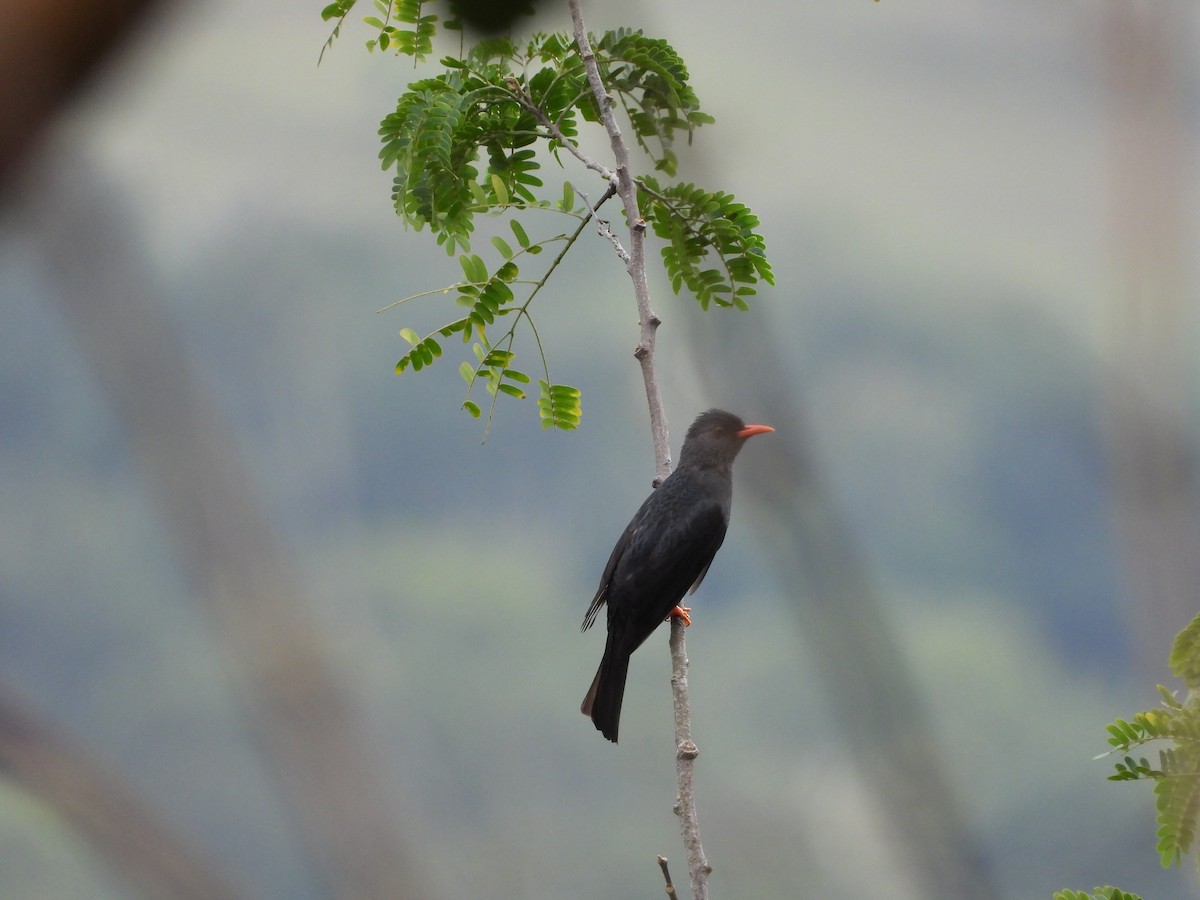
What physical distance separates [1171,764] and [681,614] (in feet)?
5.98

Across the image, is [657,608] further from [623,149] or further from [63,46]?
[63,46]

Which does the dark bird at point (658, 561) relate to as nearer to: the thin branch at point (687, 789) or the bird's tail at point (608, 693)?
the bird's tail at point (608, 693)

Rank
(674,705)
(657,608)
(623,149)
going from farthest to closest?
(657,608)
(623,149)
(674,705)

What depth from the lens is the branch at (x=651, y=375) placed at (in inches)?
93.0

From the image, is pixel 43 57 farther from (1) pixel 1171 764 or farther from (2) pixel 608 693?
(2) pixel 608 693

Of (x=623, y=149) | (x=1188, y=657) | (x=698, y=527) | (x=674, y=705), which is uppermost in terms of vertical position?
(x=623, y=149)

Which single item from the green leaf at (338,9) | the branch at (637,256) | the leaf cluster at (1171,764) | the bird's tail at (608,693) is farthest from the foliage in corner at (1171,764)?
the green leaf at (338,9)

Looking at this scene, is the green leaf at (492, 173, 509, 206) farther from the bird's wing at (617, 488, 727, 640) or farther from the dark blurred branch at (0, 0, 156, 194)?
the dark blurred branch at (0, 0, 156, 194)

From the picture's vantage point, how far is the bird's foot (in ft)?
11.8

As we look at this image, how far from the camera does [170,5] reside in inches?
23.3

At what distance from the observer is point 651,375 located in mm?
2947

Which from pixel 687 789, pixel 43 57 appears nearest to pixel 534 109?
pixel 687 789

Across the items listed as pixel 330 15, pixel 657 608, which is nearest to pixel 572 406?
pixel 657 608

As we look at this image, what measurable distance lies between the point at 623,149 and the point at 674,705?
147cm
